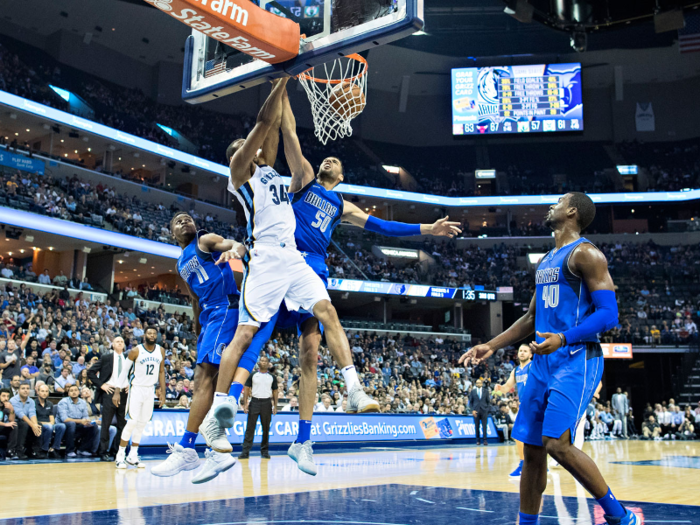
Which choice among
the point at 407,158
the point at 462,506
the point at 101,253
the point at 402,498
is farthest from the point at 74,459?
the point at 407,158

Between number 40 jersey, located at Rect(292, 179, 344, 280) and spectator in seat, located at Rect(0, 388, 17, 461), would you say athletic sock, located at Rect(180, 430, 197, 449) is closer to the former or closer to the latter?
number 40 jersey, located at Rect(292, 179, 344, 280)

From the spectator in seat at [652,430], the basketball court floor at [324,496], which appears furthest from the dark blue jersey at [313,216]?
the spectator in seat at [652,430]

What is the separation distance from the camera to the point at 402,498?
6.70m

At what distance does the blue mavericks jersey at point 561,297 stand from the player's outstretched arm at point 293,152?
6.43 feet

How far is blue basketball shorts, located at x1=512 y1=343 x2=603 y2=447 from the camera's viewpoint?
3.99 m

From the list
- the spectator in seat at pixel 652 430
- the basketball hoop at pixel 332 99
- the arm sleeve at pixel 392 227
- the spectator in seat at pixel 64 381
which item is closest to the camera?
the arm sleeve at pixel 392 227

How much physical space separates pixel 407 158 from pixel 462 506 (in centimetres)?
4103

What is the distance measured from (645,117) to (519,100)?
1146 centimetres

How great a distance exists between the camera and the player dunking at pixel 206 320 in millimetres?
4664

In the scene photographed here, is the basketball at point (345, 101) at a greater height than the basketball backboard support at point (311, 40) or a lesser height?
greater

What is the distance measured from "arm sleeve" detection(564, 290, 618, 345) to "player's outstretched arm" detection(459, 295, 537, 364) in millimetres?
558

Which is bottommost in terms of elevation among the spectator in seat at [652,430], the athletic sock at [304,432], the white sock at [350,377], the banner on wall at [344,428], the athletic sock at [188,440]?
the spectator in seat at [652,430]

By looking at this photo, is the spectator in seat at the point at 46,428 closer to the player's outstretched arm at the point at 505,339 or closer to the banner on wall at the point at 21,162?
the player's outstretched arm at the point at 505,339

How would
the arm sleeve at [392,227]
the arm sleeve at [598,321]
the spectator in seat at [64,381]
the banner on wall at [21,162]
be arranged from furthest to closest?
the banner on wall at [21,162], the spectator in seat at [64,381], the arm sleeve at [392,227], the arm sleeve at [598,321]
